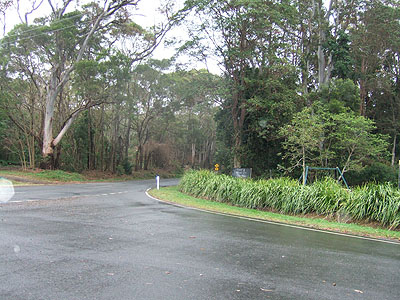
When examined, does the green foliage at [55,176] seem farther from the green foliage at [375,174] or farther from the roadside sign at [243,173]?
the green foliage at [375,174]

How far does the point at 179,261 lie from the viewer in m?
6.08

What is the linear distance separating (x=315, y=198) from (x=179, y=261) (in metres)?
9.26

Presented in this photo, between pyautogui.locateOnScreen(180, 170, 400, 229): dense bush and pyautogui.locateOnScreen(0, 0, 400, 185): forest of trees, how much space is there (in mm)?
5290

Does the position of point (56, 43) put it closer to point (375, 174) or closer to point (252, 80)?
point (252, 80)

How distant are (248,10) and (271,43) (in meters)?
3.85

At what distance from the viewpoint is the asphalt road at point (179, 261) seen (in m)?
4.71

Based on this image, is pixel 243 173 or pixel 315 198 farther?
pixel 243 173

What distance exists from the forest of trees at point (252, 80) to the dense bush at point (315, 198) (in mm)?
5290

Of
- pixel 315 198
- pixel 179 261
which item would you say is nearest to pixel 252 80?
pixel 315 198

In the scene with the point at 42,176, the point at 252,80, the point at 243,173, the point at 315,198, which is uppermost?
the point at 252,80

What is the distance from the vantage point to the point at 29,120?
3469 centimetres

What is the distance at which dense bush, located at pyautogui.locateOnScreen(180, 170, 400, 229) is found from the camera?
1198cm

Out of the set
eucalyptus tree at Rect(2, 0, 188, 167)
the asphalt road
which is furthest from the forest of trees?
the asphalt road

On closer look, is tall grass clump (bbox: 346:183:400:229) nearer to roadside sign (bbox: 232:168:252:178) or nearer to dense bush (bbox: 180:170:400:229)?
dense bush (bbox: 180:170:400:229)
